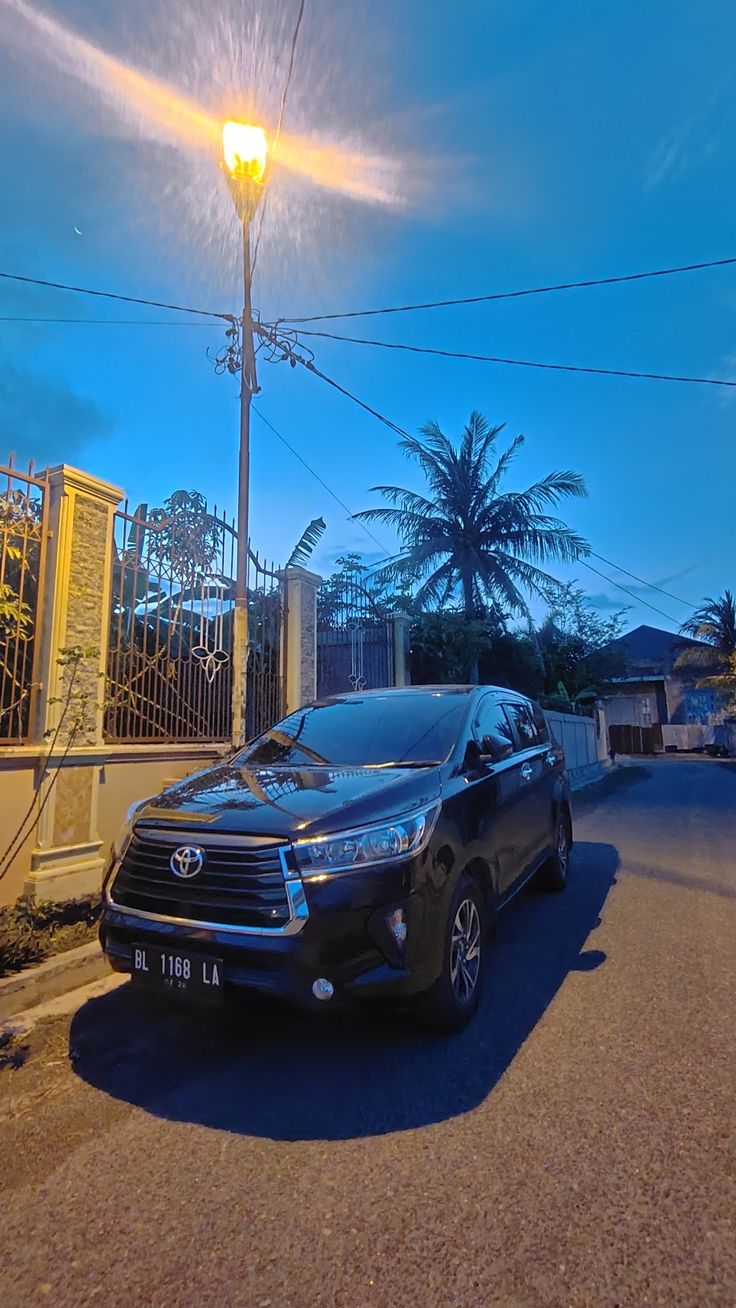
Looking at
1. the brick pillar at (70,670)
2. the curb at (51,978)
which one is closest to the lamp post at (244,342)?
the brick pillar at (70,670)

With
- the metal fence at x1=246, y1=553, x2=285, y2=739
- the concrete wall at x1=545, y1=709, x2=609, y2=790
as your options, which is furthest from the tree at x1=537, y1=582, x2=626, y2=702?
the metal fence at x1=246, y1=553, x2=285, y2=739

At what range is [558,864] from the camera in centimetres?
588

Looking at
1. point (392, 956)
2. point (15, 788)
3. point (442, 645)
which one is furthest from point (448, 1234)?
point (442, 645)

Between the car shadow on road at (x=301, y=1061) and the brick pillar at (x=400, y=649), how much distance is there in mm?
8535

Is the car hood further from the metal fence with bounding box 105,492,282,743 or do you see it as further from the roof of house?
the roof of house

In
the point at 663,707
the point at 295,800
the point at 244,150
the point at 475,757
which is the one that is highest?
the point at 244,150

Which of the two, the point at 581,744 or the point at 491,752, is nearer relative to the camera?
the point at 491,752

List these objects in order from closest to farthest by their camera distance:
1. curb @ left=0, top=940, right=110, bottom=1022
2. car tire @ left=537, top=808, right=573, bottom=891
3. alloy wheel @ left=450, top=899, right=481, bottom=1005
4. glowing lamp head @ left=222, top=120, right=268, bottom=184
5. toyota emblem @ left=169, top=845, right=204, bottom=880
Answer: toyota emblem @ left=169, top=845, right=204, bottom=880
alloy wheel @ left=450, top=899, right=481, bottom=1005
curb @ left=0, top=940, right=110, bottom=1022
car tire @ left=537, top=808, right=573, bottom=891
glowing lamp head @ left=222, top=120, right=268, bottom=184

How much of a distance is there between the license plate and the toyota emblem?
328 mm

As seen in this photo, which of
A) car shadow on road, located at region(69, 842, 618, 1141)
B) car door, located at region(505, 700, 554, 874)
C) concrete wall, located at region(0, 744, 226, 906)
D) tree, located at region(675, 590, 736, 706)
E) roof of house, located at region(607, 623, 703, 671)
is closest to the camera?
car shadow on road, located at region(69, 842, 618, 1141)

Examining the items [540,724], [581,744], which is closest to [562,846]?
[540,724]

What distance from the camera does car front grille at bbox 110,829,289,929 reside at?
2.79 metres

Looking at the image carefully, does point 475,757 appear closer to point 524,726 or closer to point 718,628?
point 524,726

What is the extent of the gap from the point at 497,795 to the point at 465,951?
3.44ft
